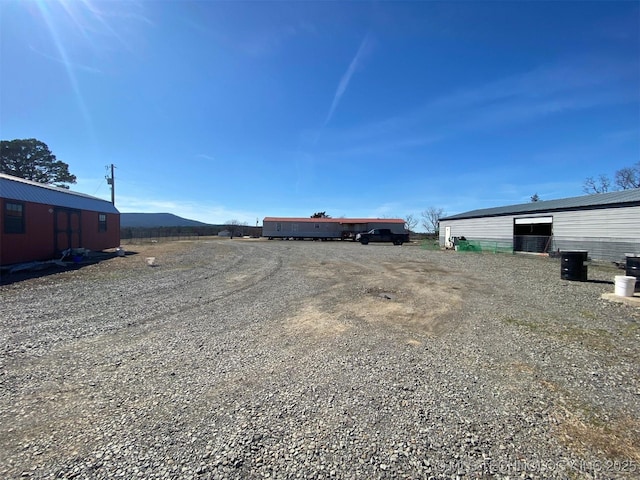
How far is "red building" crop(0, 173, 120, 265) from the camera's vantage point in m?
12.3

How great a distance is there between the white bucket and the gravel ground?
0.79 metres

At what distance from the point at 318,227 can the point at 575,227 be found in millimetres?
30697

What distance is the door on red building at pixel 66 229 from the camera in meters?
15.2

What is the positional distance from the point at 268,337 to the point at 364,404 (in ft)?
7.44

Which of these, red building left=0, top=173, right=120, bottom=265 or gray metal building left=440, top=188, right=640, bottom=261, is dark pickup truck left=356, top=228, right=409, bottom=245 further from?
red building left=0, top=173, right=120, bottom=265

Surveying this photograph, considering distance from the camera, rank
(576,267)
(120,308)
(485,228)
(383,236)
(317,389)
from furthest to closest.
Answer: (383,236) → (485,228) → (576,267) → (120,308) → (317,389)

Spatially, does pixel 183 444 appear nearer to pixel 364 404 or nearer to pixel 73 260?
pixel 364 404

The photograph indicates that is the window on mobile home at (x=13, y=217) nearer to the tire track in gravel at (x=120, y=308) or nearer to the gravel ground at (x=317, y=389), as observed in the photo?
the tire track in gravel at (x=120, y=308)

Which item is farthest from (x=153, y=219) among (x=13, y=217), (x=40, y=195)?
(x=13, y=217)

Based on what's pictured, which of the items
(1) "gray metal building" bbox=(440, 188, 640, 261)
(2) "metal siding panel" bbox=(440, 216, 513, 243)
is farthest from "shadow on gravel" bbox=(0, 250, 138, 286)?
(2) "metal siding panel" bbox=(440, 216, 513, 243)

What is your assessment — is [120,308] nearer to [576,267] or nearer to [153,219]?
[576,267]

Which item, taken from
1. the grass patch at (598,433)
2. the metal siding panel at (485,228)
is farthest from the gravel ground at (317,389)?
the metal siding panel at (485,228)

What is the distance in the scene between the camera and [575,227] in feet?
57.6

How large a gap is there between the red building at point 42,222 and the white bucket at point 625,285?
20167 mm
